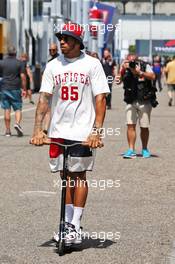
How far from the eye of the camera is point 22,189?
35.6 feet

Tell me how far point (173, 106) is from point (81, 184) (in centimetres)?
2433

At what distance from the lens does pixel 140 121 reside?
14547 millimetres

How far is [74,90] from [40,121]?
393 mm

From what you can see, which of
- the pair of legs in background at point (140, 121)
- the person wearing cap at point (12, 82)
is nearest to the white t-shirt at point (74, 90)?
the pair of legs in background at point (140, 121)

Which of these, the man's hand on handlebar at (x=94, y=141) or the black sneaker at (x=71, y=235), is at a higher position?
the man's hand on handlebar at (x=94, y=141)

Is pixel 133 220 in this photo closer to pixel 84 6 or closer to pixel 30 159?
A: pixel 30 159

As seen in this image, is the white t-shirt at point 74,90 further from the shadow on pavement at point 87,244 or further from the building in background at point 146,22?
the building in background at point 146,22

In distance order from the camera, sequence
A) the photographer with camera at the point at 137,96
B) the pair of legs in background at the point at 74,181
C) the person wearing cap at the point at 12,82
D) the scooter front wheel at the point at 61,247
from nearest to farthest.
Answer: the scooter front wheel at the point at 61,247
the pair of legs in background at the point at 74,181
the photographer with camera at the point at 137,96
the person wearing cap at the point at 12,82

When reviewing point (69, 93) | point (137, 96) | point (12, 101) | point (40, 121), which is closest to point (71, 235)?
point (40, 121)

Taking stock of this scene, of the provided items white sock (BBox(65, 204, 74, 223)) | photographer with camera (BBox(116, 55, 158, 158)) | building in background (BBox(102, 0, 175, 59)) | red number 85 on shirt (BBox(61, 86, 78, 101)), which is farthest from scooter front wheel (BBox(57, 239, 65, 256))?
building in background (BBox(102, 0, 175, 59))

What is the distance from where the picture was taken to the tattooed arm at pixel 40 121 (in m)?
7.32

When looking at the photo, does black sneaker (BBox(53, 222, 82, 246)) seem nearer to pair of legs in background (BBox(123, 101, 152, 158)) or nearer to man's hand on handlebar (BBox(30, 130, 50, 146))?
man's hand on handlebar (BBox(30, 130, 50, 146))

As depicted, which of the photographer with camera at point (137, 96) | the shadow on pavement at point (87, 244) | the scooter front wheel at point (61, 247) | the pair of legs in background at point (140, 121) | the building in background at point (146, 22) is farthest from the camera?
the building in background at point (146, 22)

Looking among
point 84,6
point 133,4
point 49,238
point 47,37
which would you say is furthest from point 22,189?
point 133,4
